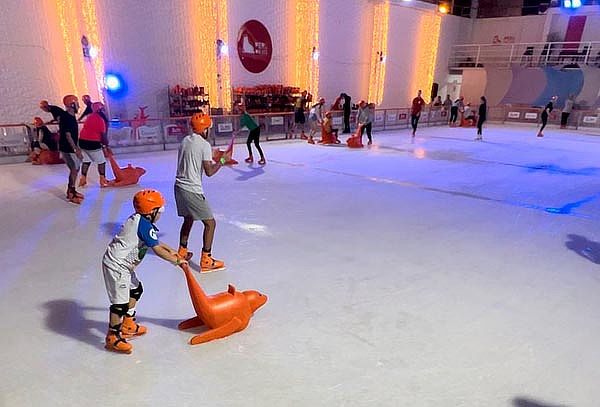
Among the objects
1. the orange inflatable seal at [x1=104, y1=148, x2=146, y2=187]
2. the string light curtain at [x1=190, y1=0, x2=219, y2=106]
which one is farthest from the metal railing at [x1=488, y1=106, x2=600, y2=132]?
the orange inflatable seal at [x1=104, y1=148, x2=146, y2=187]

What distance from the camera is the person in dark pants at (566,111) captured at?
18844mm

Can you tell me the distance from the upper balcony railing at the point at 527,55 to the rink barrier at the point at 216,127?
2.84 m

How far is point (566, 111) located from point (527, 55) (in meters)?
4.74

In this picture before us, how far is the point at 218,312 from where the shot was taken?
2.88 meters

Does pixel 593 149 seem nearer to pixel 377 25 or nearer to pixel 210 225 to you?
pixel 377 25

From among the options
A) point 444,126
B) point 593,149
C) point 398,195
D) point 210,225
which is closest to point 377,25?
point 444,126

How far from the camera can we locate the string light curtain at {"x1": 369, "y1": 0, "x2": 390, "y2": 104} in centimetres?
1873

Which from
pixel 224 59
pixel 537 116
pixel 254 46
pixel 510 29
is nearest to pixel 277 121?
pixel 224 59

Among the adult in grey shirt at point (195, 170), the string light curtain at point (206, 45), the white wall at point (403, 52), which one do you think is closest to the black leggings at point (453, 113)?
the white wall at point (403, 52)

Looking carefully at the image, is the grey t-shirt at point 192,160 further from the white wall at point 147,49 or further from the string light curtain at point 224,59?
the string light curtain at point 224,59

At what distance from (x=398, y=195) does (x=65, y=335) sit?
542 cm

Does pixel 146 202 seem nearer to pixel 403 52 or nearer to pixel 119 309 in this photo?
pixel 119 309

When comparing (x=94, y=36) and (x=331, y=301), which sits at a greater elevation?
(x=94, y=36)

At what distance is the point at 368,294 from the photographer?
3.61 meters
